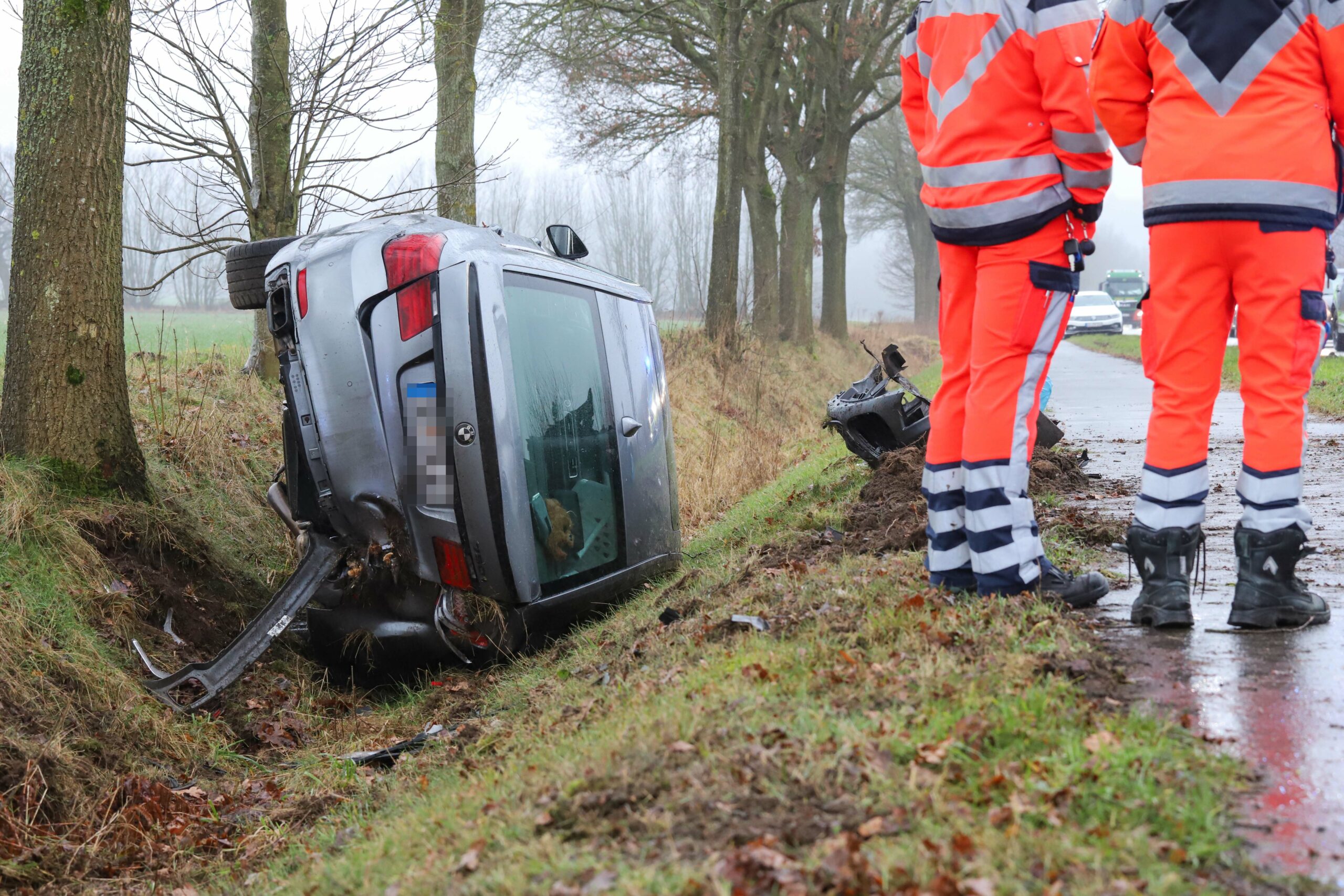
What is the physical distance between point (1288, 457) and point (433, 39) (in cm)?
841

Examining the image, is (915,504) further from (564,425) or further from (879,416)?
(564,425)

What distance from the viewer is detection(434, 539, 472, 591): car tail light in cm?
468

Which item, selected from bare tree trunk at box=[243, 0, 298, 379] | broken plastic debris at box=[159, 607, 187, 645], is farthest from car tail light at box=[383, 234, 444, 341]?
bare tree trunk at box=[243, 0, 298, 379]

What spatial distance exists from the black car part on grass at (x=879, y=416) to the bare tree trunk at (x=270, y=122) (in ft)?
15.8

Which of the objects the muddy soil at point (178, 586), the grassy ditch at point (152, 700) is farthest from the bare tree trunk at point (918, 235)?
the muddy soil at point (178, 586)

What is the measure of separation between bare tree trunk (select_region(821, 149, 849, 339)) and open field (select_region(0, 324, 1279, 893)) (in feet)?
69.7

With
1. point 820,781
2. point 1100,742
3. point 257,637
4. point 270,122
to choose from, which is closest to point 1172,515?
point 1100,742

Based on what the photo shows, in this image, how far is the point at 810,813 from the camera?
2.44 m

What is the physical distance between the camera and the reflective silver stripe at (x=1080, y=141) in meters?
3.69

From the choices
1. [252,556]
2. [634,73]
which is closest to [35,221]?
[252,556]

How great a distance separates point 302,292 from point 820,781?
326 cm

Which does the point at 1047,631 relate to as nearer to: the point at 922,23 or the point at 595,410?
the point at 922,23

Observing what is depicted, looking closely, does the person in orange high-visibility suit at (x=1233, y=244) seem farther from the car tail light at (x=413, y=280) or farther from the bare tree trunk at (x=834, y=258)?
the bare tree trunk at (x=834, y=258)

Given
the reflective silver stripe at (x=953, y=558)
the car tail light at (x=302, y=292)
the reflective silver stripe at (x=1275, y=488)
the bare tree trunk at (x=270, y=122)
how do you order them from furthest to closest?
1. the bare tree trunk at (x=270, y=122)
2. the car tail light at (x=302, y=292)
3. the reflective silver stripe at (x=953, y=558)
4. the reflective silver stripe at (x=1275, y=488)
